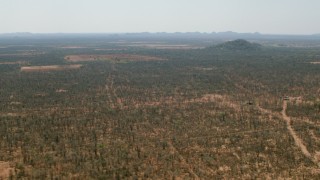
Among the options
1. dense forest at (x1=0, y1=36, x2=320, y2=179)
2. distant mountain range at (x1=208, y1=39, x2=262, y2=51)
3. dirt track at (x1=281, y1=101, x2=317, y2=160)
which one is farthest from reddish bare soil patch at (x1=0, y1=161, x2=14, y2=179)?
distant mountain range at (x1=208, y1=39, x2=262, y2=51)

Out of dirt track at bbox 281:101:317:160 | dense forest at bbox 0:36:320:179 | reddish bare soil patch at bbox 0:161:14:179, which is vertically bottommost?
reddish bare soil patch at bbox 0:161:14:179

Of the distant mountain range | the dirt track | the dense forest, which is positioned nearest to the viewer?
the dense forest

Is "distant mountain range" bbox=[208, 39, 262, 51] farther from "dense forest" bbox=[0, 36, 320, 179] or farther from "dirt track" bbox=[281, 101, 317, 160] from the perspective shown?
"dirt track" bbox=[281, 101, 317, 160]

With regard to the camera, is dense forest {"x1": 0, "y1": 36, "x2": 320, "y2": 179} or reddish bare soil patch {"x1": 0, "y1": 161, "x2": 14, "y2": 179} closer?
reddish bare soil patch {"x1": 0, "y1": 161, "x2": 14, "y2": 179}

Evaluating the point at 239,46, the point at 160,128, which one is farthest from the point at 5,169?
the point at 239,46

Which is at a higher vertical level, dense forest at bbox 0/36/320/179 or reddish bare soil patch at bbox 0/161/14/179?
dense forest at bbox 0/36/320/179

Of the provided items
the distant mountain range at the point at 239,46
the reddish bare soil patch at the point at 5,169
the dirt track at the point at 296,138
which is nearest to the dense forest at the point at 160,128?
the dirt track at the point at 296,138

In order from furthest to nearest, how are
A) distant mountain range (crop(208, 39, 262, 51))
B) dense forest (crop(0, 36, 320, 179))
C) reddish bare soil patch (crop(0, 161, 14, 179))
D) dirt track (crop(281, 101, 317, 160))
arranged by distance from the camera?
1. distant mountain range (crop(208, 39, 262, 51))
2. dirt track (crop(281, 101, 317, 160))
3. dense forest (crop(0, 36, 320, 179))
4. reddish bare soil patch (crop(0, 161, 14, 179))
